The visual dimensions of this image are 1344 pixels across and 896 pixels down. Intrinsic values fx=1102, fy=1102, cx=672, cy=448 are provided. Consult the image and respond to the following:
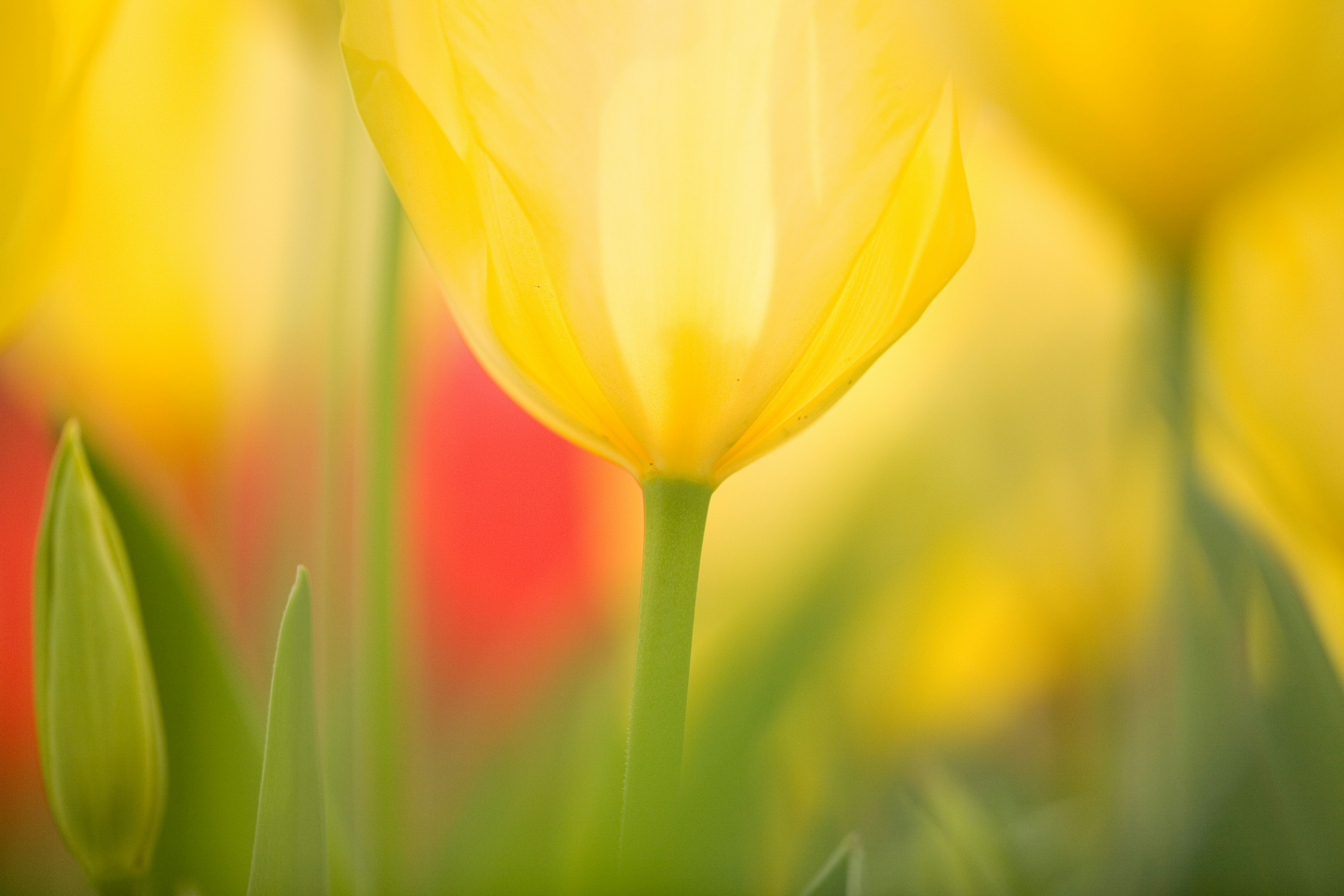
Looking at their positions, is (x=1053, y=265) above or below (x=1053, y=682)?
above

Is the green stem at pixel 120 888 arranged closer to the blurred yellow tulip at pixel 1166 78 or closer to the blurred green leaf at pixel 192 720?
the blurred green leaf at pixel 192 720

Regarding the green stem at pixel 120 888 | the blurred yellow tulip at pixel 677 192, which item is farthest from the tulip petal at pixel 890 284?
the green stem at pixel 120 888

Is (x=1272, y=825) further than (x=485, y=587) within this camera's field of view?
No

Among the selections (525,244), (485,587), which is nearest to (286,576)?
(485,587)

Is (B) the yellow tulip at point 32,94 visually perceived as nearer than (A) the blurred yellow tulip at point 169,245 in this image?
Yes

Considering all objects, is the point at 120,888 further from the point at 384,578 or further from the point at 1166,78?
the point at 1166,78

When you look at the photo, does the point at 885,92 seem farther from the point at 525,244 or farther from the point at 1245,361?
the point at 1245,361

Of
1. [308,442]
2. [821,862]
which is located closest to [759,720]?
[821,862]

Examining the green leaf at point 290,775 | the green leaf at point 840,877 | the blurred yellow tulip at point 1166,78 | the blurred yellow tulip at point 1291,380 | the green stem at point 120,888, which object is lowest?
the green stem at point 120,888

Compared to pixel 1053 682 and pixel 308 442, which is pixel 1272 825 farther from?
pixel 308 442
